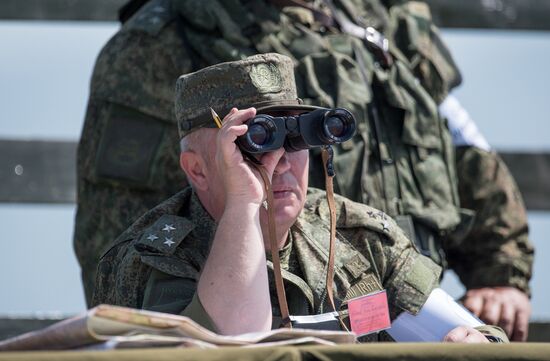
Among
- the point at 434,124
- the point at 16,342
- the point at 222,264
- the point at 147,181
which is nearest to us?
the point at 16,342

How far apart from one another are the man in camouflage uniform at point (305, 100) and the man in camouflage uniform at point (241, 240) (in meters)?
0.73

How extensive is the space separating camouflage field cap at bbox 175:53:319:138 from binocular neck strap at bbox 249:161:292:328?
0.68ft

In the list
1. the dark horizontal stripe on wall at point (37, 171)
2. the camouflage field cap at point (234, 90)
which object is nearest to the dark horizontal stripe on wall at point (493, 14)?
the dark horizontal stripe on wall at point (37, 171)

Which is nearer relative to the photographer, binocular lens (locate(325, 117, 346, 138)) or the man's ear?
binocular lens (locate(325, 117, 346, 138))

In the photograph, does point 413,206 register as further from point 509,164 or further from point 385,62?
point 509,164

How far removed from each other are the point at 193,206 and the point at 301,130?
0.39 m

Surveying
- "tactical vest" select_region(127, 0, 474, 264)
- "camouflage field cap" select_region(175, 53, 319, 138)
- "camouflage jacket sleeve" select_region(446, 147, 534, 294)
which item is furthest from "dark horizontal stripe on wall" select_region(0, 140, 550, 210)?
"camouflage field cap" select_region(175, 53, 319, 138)

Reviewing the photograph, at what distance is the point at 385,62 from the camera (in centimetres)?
447

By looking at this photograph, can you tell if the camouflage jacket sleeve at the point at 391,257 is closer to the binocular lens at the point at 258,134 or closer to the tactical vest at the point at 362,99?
the binocular lens at the point at 258,134

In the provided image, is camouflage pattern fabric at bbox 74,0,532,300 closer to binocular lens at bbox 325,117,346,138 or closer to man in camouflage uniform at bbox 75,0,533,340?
man in camouflage uniform at bbox 75,0,533,340

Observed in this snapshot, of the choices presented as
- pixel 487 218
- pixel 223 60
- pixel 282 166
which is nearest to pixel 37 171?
pixel 223 60

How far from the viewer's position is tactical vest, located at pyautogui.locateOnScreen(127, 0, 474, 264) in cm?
418

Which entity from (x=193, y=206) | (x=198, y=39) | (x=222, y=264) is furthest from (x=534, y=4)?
(x=222, y=264)

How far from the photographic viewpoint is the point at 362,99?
167 inches
